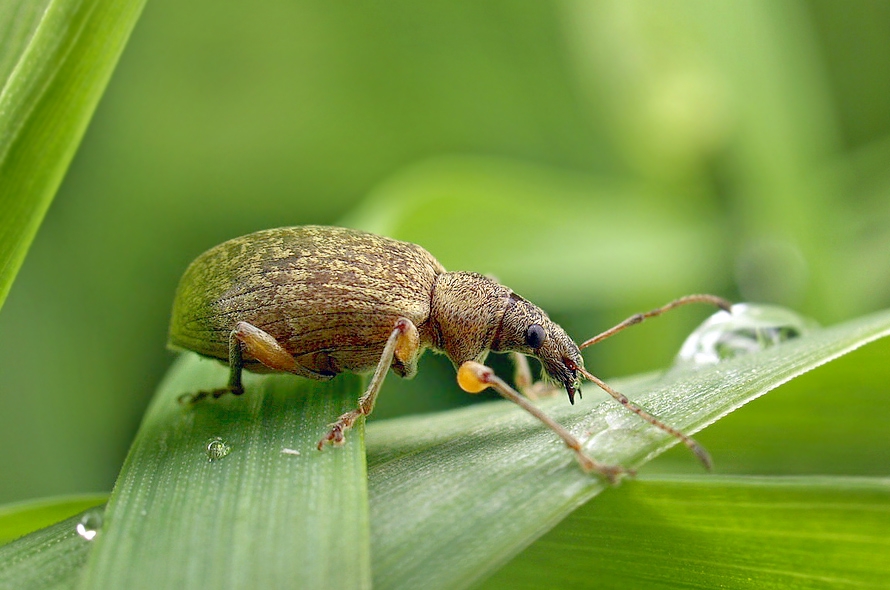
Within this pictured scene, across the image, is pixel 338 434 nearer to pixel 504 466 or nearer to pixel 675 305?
pixel 504 466

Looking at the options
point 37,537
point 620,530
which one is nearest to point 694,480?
point 620,530

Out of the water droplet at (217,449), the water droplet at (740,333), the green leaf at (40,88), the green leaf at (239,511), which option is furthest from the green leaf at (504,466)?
the green leaf at (40,88)

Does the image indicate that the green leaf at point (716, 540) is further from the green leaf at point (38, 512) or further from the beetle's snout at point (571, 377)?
the green leaf at point (38, 512)

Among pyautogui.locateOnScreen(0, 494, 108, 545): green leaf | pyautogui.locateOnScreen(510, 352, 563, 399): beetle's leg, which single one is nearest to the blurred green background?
pyautogui.locateOnScreen(510, 352, 563, 399): beetle's leg

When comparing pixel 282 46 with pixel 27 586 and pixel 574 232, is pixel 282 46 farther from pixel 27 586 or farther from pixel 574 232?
pixel 27 586

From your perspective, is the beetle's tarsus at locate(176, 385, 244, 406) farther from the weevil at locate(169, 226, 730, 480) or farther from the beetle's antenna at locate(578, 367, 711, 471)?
the beetle's antenna at locate(578, 367, 711, 471)

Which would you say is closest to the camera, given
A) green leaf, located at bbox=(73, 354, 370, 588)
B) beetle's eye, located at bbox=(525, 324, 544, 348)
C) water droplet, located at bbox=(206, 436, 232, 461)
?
green leaf, located at bbox=(73, 354, 370, 588)
